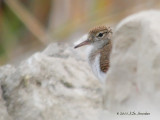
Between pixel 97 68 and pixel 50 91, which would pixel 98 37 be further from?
pixel 50 91

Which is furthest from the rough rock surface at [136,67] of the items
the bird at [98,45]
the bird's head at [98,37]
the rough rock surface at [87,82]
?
the bird's head at [98,37]

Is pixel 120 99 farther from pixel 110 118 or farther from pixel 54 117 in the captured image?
pixel 54 117

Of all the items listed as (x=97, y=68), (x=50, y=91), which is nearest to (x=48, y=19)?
(x=97, y=68)

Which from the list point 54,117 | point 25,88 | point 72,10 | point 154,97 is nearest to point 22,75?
point 25,88

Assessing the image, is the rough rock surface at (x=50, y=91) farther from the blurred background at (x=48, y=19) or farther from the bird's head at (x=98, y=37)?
the blurred background at (x=48, y=19)

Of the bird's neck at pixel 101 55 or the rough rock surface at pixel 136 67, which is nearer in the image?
the rough rock surface at pixel 136 67

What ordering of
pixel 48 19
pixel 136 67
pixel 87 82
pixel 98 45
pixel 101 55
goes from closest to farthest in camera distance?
pixel 136 67, pixel 87 82, pixel 101 55, pixel 98 45, pixel 48 19

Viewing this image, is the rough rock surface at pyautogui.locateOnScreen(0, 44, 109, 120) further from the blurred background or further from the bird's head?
the blurred background

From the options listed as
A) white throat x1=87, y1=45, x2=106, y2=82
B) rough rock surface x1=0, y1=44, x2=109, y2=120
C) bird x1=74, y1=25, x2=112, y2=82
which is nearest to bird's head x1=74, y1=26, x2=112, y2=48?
bird x1=74, y1=25, x2=112, y2=82
